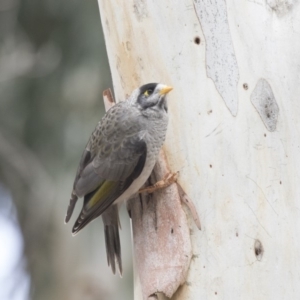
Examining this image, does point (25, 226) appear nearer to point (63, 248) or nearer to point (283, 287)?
point (63, 248)

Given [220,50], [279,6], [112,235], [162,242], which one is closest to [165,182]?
[162,242]

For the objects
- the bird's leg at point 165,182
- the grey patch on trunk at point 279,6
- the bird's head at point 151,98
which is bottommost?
the bird's leg at point 165,182

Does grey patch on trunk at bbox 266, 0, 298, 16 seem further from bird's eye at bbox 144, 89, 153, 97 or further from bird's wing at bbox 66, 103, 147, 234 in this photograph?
bird's wing at bbox 66, 103, 147, 234

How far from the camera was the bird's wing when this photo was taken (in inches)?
140

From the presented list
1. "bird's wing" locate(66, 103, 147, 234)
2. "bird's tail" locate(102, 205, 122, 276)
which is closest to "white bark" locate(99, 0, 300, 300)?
"bird's wing" locate(66, 103, 147, 234)

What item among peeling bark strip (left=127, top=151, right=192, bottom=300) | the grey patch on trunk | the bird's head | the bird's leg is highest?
the grey patch on trunk

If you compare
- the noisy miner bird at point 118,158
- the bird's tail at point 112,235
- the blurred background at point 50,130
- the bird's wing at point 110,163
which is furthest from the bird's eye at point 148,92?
the blurred background at point 50,130

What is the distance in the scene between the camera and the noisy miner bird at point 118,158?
3.53 meters

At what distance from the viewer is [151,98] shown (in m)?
3.48

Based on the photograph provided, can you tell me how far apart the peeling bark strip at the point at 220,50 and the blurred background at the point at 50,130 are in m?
3.98

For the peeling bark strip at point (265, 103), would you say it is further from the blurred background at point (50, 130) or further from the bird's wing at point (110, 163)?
the blurred background at point (50, 130)

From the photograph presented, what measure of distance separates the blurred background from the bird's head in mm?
3678

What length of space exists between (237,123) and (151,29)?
634mm

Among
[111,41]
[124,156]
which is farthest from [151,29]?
[124,156]
